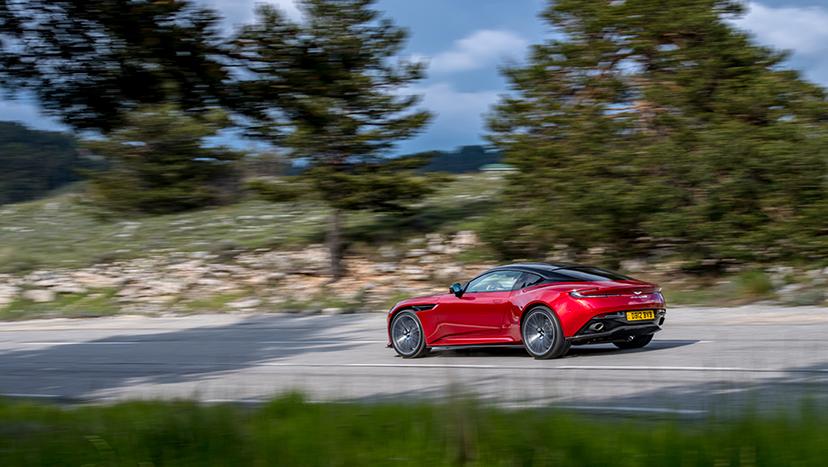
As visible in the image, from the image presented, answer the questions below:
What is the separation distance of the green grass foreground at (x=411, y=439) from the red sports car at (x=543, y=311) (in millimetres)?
5283

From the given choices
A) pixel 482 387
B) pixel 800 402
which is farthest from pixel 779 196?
pixel 800 402

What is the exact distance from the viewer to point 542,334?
40.3 ft

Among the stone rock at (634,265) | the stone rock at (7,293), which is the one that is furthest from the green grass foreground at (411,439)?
the stone rock at (7,293)

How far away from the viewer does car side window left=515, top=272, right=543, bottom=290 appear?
12588 millimetres

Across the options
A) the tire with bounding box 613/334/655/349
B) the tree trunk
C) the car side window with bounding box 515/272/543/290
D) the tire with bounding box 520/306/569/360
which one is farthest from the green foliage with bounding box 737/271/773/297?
the tree trunk

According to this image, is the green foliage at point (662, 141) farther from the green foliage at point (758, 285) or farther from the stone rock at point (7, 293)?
the stone rock at point (7, 293)

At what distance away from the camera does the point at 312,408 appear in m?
6.77

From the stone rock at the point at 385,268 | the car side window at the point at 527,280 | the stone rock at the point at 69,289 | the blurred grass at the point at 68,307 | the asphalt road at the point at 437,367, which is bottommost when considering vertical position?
the asphalt road at the point at 437,367

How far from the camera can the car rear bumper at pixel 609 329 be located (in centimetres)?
1188

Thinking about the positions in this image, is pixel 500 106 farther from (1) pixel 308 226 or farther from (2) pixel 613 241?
(1) pixel 308 226

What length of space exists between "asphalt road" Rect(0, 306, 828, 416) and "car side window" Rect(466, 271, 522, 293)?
931 mm

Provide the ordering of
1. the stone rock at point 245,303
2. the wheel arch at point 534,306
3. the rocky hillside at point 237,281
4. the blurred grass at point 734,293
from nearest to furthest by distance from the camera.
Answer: the wheel arch at point 534,306 → the blurred grass at point 734,293 → the stone rock at point 245,303 → the rocky hillside at point 237,281

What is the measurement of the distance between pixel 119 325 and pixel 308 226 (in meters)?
10.8

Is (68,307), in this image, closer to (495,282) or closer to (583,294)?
(495,282)
